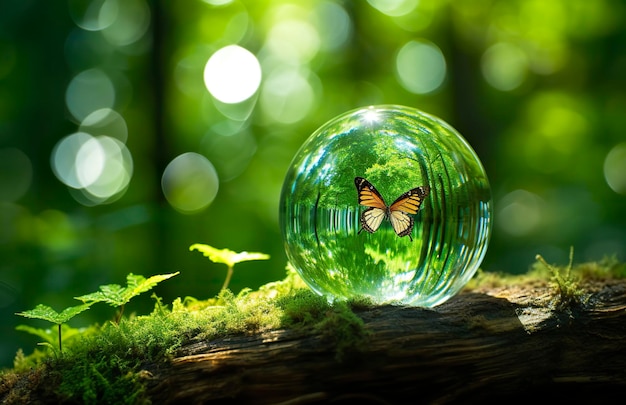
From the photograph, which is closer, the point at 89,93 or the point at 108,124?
the point at 89,93

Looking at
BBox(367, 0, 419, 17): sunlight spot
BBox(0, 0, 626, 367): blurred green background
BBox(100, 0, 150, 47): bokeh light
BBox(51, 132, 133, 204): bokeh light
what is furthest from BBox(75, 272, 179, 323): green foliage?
BBox(367, 0, 419, 17): sunlight spot

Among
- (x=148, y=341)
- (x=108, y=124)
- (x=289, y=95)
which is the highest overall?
(x=289, y=95)

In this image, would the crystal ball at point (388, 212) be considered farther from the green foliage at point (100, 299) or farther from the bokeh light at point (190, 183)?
the bokeh light at point (190, 183)

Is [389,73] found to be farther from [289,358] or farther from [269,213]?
[289,358]

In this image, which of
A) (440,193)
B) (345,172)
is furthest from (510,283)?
(345,172)

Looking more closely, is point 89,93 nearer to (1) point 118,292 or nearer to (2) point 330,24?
(2) point 330,24

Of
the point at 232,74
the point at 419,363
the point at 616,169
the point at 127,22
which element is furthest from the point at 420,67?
the point at 419,363
